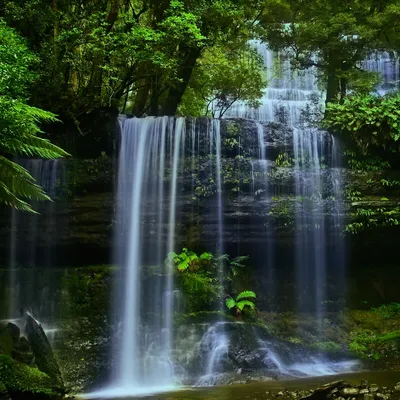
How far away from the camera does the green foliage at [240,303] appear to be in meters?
10.7

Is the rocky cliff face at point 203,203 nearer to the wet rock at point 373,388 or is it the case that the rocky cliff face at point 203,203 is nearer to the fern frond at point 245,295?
the fern frond at point 245,295

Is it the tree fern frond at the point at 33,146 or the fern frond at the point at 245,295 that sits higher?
the tree fern frond at the point at 33,146

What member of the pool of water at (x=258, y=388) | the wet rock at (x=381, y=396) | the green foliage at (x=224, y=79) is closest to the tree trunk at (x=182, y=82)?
the green foliage at (x=224, y=79)

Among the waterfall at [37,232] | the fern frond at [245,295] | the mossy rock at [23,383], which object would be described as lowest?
the mossy rock at [23,383]

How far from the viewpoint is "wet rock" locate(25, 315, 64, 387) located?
809cm

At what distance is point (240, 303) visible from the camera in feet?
35.3

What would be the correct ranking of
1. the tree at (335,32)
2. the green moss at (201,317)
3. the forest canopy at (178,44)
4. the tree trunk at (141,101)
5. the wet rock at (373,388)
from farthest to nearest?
the tree trunk at (141,101) → the tree at (335,32) → the forest canopy at (178,44) → the green moss at (201,317) → the wet rock at (373,388)

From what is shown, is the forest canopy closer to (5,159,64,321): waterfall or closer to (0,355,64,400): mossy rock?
(5,159,64,321): waterfall

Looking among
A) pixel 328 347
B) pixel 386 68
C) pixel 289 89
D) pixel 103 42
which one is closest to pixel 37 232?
pixel 103 42

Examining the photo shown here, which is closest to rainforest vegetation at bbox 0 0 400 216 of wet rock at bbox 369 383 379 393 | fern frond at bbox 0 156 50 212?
fern frond at bbox 0 156 50 212

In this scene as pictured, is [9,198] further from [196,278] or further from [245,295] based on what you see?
[245,295]

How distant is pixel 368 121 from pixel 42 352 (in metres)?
9.86

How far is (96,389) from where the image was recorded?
337 inches

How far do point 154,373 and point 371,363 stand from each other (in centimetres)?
500
